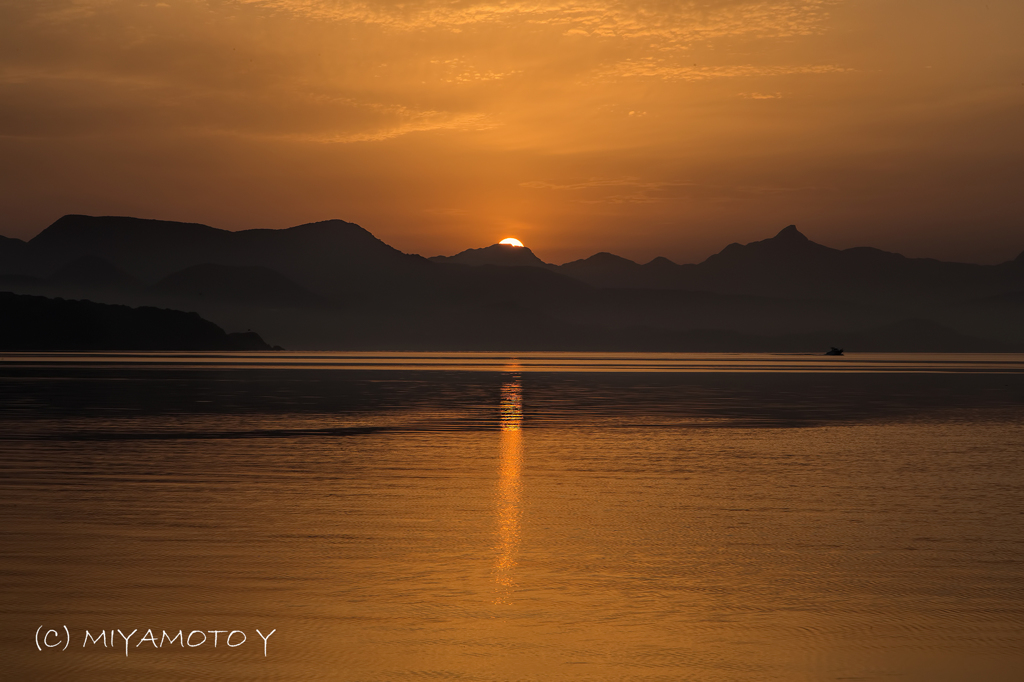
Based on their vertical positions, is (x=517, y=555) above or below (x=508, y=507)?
below

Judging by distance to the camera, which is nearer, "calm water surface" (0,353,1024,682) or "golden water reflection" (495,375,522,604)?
"calm water surface" (0,353,1024,682)

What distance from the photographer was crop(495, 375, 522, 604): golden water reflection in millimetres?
13047

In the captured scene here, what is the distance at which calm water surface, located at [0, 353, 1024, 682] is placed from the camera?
390 inches

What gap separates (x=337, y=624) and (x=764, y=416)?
3421 centimetres

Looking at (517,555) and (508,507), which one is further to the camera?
(508,507)

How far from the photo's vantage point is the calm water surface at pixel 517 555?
32.5 ft

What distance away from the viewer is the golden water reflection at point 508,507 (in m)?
13.0

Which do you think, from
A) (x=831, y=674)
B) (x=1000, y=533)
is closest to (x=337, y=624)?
(x=831, y=674)

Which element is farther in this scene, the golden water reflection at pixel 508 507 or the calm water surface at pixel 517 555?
the golden water reflection at pixel 508 507

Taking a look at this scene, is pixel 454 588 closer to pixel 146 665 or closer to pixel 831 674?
pixel 146 665

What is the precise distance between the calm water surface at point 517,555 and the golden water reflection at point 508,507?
0.09m

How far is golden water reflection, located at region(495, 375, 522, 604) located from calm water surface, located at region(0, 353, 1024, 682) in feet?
0.28

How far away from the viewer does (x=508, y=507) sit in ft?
61.4

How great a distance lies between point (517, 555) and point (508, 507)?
421 cm
